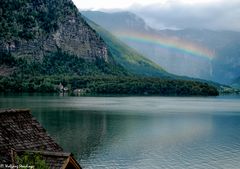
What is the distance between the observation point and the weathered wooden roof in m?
21.9

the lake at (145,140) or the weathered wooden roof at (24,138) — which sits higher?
the weathered wooden roof at (24,138)

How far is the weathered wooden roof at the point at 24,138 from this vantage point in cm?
2191

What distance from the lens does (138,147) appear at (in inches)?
2931

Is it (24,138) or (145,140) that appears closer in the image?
(24,138)

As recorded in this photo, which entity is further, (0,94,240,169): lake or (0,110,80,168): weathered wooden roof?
(0,94,240,169): lake

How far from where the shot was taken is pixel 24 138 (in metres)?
24.3

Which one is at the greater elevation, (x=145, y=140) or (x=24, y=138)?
(x=24, y=138)

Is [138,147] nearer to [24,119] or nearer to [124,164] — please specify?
[124,164]

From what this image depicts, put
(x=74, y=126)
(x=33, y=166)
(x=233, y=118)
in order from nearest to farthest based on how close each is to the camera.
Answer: (x=33, y=166), (x=74, y=126), (x=233, y=118)

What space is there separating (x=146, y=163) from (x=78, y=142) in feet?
56.2

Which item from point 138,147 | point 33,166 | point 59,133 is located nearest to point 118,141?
point 138,147

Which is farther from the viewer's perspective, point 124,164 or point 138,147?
point 138,147

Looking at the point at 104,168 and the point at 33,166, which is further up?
the point at 33,166

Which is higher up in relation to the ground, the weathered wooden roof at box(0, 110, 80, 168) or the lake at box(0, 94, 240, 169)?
the weathered wooden roof at box(0, 110, 80, 168)
